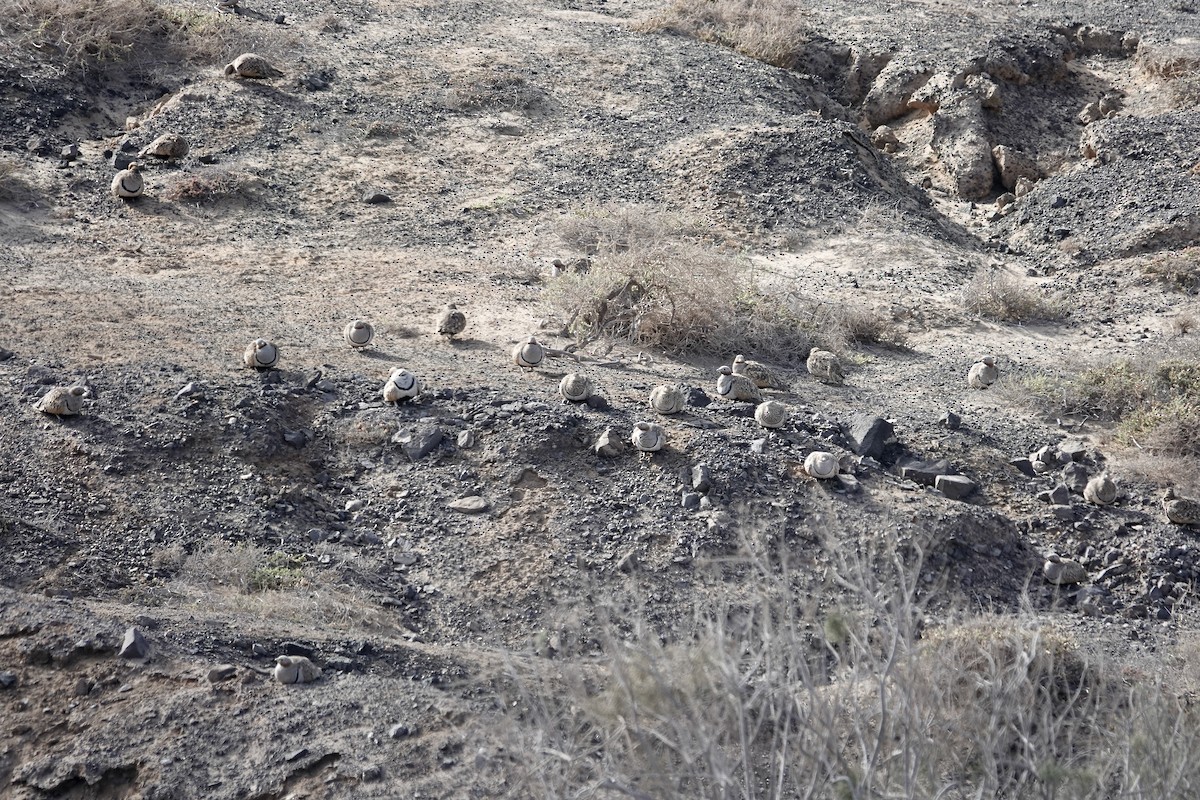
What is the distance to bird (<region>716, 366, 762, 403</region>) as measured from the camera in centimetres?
707

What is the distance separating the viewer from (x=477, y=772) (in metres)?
3.92

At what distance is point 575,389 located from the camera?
6719 mm

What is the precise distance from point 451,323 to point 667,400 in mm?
1813

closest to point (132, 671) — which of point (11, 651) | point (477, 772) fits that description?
point (11, 651)

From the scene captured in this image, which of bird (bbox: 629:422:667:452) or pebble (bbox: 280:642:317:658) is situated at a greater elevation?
bird (bbox: 629:422:667:452)

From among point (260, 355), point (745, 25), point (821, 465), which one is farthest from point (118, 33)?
point (821, 465)

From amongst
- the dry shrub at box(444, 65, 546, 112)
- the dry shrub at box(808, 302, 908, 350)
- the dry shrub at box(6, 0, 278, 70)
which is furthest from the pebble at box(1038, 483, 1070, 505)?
the dry shrub at box(6, 0, 278, 70)

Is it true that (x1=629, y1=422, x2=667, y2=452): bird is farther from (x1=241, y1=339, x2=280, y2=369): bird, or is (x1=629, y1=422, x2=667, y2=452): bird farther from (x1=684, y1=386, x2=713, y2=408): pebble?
(x1=241, y1=339, x2=280, y2=369): bird

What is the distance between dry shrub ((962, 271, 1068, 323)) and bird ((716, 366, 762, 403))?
2906mm

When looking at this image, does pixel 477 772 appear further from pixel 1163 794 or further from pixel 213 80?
pixel 213 80

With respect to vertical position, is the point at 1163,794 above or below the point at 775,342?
above

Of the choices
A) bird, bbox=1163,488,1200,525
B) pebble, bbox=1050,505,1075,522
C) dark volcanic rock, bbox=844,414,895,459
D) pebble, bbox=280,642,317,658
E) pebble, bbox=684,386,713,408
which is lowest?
pebble, bbox=280,642,317,658

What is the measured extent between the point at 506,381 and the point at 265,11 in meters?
8.30

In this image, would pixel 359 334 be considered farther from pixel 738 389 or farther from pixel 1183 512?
pixel 1183 512
